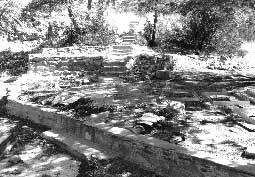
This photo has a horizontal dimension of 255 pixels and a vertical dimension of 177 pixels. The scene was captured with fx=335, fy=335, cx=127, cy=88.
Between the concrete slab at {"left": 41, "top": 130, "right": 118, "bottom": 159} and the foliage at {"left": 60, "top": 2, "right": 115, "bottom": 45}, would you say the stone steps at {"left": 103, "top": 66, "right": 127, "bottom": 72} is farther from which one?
the concrete slab at {"left": 41, "top": 130, "right": 118, "bottom": 159}

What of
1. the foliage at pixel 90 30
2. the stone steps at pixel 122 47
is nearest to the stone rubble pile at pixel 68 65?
the stone steps at pixel 122 47

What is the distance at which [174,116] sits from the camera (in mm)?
6859

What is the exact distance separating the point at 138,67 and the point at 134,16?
8637mm

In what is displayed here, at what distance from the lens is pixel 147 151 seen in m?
5.22

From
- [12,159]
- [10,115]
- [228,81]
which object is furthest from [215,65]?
[12,159]

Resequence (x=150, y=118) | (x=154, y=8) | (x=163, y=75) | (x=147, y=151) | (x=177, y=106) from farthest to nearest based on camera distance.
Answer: (x=154, y=8), (x=163, y=75), (x=177, y=106), (x=150, y=118), (x=147, y=151)

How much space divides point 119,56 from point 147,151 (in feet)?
22.3

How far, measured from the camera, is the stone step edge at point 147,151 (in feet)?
14.8

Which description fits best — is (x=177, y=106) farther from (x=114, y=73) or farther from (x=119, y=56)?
(x=119, y=56)

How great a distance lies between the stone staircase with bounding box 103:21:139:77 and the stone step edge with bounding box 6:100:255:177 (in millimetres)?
4087

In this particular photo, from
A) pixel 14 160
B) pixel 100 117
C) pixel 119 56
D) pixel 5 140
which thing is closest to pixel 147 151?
pixel 100 117

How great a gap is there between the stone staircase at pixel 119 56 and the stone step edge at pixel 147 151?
4087 millimetres

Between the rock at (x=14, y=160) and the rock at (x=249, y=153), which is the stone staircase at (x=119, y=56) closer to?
the rock at (x=14, y=160)

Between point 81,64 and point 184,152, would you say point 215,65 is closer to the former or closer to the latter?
point 81,64
